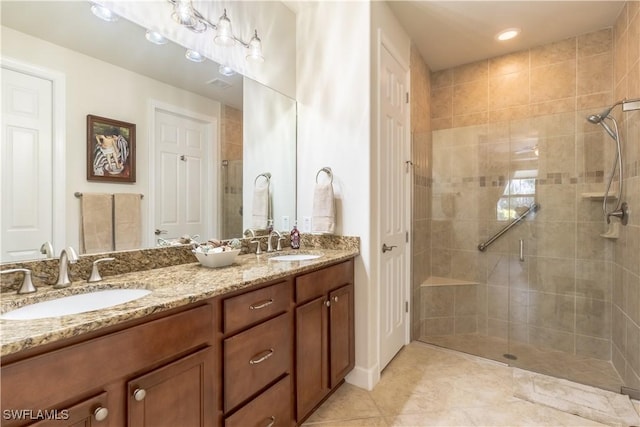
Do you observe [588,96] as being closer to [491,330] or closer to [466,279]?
[466,279]

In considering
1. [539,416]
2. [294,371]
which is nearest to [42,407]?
[294,371]

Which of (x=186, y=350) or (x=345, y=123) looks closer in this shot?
(x=186, y=350)

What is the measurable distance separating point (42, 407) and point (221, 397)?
56 cm

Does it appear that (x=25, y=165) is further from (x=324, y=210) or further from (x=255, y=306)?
(x=324, y=210)

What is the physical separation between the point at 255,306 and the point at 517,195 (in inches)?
97.9

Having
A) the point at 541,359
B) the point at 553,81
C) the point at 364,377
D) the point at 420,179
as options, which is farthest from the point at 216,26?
the point at 541,359

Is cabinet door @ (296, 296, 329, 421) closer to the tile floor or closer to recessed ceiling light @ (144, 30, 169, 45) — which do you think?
the tile floor

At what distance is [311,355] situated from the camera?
162 centimetres

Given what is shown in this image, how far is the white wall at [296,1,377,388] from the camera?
2021 mm

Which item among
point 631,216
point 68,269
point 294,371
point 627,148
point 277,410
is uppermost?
point 627,148

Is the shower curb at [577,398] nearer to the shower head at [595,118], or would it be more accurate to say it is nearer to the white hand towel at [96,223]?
the shower head at [595,118]

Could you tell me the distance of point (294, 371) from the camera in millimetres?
1509

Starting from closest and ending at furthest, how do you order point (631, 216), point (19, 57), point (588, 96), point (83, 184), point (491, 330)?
1. point (19, 57)
2. point (83, 184)
3. point (631, 216)
4. point (588, 96)
5. point (491, 330)

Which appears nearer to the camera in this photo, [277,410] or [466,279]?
[277,410]
